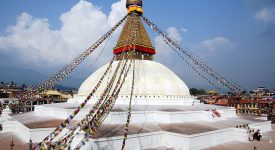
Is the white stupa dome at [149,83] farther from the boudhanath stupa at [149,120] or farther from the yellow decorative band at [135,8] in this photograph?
the yellow decorative band at [135,8]

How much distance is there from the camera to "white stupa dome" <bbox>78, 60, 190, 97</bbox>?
687 inches

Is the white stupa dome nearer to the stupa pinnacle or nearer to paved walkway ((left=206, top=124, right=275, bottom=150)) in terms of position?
the stupa pinnacle

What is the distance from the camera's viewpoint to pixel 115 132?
11672mm

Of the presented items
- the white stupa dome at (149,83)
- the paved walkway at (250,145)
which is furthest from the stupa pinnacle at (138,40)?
the paved walkway at (250,145)

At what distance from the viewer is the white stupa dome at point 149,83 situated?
17438mm

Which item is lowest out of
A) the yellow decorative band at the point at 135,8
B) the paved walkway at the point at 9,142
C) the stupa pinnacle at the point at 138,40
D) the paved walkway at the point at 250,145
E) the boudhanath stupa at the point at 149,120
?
the paved walkway at the point at 250,145

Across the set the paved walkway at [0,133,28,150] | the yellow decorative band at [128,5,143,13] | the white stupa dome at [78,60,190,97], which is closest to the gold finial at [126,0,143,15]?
Result: the yellow decorative band at [128,5,143,13]

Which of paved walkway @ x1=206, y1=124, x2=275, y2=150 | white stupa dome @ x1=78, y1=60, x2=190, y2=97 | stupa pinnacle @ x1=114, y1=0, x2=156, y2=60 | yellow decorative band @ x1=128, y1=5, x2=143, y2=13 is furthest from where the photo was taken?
yellow decorative band @ x1=128, y1=5, x2=143, y2=13

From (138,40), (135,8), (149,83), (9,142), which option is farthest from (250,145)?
(135,8)

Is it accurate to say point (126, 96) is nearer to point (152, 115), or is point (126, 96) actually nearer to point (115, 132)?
point (152, 115)

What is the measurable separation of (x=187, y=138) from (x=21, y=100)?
36.6 feet

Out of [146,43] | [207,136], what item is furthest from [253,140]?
[146,43]

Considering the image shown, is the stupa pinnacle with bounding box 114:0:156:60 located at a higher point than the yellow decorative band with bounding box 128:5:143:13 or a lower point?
lower

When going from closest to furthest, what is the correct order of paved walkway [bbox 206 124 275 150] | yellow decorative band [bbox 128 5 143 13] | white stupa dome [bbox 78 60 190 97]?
1. paved walkway [bbox 206 124 275 150]
2. white stupa dome [bbox 78 60 190 97]
3. yellow decorative band [bbox 128 5 143 13]
